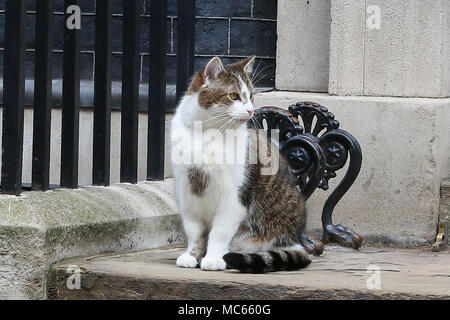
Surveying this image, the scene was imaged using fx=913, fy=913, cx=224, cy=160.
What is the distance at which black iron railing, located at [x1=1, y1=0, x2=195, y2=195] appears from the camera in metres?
3.65

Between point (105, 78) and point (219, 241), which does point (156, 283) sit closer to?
point (219, 241)

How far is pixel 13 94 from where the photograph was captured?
365 centimetres

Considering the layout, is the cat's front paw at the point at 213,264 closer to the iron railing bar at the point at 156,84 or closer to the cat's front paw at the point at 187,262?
the cat's front paw at the point at 187,262

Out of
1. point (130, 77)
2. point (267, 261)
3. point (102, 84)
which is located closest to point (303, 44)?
point (130, 77)

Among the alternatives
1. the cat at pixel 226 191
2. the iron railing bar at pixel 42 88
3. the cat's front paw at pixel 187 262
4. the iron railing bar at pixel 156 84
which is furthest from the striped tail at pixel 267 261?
the iron railing bar at pixel 156 84

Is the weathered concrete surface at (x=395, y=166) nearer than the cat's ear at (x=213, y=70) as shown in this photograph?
No

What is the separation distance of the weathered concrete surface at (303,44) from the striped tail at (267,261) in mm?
1603

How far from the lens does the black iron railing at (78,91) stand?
3654mm

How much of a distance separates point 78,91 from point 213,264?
1.02m

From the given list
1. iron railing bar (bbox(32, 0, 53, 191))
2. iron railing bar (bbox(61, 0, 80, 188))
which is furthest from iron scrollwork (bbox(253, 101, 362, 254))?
iron railing bar (bbox(32, 0, 53, 191))

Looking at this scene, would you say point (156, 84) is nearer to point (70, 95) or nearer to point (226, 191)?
point (70, 95)

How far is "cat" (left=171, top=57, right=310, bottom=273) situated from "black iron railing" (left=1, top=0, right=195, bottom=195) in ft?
1.65
